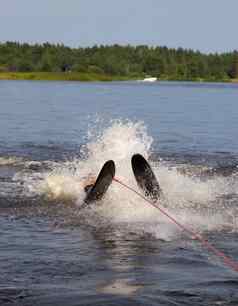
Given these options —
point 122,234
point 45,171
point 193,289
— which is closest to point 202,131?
point 45,171

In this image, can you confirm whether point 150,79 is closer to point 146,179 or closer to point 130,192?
point 130,192

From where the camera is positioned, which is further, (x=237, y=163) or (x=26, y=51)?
(x=26, y=51)

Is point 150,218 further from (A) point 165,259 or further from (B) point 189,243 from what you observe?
(A) point 165,259

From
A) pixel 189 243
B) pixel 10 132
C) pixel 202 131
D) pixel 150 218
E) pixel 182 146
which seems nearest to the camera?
pixel 189 243

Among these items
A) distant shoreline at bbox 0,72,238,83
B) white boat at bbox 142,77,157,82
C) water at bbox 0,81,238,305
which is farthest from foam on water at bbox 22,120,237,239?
white boat at bbox 142,77,157,82

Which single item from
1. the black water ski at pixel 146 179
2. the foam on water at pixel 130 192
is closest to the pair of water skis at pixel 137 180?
the black water ski at pixel 146 179

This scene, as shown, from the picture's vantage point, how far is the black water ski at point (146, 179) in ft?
47.9

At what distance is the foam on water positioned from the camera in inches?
516

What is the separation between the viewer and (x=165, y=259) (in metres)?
10.3

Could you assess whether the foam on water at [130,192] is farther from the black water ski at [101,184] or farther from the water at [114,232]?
the black water ski at [101,184]

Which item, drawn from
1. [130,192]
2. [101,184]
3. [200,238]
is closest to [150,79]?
[130,192]

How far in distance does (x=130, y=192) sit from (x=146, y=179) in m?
0.51

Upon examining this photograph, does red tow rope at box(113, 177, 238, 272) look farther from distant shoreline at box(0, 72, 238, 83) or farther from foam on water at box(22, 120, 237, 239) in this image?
distant shoreline at box(0, 72, 238, 83)

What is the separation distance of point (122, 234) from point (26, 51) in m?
185
